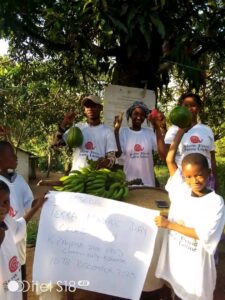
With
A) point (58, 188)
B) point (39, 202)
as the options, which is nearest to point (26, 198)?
point (39, 202)

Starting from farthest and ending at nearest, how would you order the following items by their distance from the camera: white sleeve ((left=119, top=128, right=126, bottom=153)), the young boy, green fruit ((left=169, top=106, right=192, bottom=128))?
1. white sleeve ((left=119, top=128, right=126, bottom=153))
2. the young boy
3. green fruit ((left=169, top=106, right=192, bottom=128))

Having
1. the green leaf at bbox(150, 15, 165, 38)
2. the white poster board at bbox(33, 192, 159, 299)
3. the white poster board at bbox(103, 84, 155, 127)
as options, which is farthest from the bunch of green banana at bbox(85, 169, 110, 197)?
the white poster board at bbox(103, 84, 155, 127)

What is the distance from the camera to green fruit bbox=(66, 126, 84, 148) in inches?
149

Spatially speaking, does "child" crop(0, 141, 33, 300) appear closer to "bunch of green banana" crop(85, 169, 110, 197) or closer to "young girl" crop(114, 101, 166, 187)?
"bunch of green banana" crop(85, 169, 110, 197)

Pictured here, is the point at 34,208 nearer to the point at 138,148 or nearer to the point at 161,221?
the point at 161,221

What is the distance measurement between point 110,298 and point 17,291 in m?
1.32

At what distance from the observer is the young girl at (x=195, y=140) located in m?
3.43

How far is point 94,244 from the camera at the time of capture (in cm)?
265

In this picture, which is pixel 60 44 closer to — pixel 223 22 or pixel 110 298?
pixel 223 22

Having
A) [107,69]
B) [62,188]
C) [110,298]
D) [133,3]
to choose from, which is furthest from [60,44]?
[110,298]

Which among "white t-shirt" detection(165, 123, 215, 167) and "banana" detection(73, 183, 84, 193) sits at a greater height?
"white t-shirt" detection(165, 123, 215, 167)

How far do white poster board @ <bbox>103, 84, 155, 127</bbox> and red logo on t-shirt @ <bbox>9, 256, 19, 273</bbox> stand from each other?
2.75m

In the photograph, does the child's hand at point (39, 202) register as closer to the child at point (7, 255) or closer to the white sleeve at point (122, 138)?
the child at point (7, 255)

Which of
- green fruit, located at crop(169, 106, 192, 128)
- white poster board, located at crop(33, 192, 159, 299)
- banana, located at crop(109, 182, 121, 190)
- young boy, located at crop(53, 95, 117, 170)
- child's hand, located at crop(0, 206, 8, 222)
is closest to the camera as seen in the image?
child's hand, located at crop(0, 206, 8, 222)
